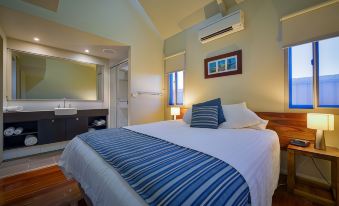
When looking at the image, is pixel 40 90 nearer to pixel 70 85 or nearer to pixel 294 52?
pixel 70 85

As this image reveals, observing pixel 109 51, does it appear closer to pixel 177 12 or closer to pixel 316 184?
pixel 177 12

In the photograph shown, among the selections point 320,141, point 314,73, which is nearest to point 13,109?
point 320,141

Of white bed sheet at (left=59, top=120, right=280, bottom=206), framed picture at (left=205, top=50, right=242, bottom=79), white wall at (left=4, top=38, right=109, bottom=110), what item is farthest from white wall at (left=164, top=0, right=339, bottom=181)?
white wall at (left=4, top=38, right=109, bottom=110)

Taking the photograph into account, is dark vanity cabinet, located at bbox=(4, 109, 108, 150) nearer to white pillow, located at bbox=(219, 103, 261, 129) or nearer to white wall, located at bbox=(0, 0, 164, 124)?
white wall, located at bbox=(0, 0, 164, 124)

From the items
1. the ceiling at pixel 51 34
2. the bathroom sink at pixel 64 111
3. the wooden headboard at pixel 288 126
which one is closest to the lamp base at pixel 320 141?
the wooden headboard at pixel 288 126

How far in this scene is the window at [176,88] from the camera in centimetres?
363

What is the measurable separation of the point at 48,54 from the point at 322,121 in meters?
4.66

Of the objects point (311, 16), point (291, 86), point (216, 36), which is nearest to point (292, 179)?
point (291, 86)

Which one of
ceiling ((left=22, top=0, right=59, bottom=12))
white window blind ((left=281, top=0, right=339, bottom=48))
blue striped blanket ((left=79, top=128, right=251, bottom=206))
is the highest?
ceiling ((left=22, top=0, right=59, bottom=12))

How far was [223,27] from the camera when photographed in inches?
101

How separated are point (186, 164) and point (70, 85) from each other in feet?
12.3

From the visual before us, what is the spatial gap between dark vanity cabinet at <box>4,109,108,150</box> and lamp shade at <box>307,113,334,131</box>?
3867mm

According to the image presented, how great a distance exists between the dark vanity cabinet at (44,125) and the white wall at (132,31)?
1.19m

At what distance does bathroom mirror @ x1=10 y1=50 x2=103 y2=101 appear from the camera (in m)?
2.96
